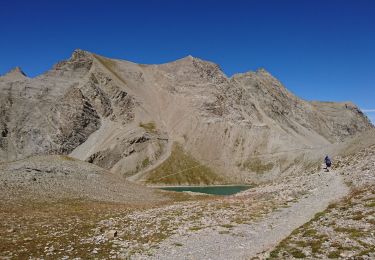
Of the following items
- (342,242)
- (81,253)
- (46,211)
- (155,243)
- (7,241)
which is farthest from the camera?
(46,211)

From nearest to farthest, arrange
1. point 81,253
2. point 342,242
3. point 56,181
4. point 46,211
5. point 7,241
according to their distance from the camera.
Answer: point 342,242 → point 81,253 → point 7,241 → point 46,211 → point 56,181

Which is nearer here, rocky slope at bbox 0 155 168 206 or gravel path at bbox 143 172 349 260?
gravel path at bbox 143 172 349 260

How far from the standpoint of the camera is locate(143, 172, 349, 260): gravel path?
25219 mm

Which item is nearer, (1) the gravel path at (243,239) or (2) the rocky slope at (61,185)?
(1) the gravel path at (243,239)

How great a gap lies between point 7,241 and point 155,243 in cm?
1119

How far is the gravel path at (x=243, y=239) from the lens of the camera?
2522 cm

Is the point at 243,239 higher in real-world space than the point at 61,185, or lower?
lower

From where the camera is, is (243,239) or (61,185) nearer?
(243,239)

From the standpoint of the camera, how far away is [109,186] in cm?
7419

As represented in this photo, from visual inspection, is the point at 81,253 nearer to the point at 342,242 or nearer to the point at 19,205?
the point at 342,242

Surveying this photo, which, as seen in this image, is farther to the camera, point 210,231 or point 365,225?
point 210,231

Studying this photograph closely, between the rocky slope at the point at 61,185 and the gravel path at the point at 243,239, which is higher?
the rocky slope at the point at 61,185

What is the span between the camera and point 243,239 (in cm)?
2856

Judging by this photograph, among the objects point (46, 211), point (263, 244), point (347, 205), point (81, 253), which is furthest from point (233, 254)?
point (46, 211)
